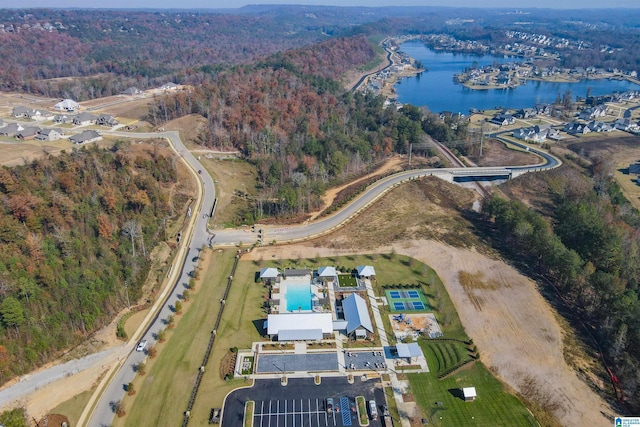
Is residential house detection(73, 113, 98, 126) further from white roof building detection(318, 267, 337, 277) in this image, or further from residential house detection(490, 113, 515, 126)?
residential house detection(490, 113, 515, 126)

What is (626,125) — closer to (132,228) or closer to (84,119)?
(132,228)

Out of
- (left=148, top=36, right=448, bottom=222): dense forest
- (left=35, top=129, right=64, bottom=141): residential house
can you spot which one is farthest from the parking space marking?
(left=35, top=129, right=64, bottom=141): residential house

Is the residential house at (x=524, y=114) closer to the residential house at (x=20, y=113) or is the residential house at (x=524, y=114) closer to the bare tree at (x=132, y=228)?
the bare tree at (x=132, y=228)

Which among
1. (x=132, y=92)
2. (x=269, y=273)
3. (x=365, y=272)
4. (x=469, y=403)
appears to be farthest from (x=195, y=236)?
(x=132, y=92)

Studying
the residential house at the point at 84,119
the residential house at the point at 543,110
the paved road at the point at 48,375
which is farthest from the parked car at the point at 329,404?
the residential house at the point at 543,110

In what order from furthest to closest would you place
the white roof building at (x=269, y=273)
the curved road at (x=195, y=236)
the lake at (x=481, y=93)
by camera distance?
1. the lake at (x=481, y=93)
2. the white roof building at (x=269, y=273)
3. the curved road at (x=195, y=236)

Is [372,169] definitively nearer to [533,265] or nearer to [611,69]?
[533,265]

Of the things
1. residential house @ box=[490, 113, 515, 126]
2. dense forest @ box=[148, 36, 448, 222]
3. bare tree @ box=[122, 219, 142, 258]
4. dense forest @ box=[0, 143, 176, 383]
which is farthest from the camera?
residential house @ box=[490, 113, 515, 126]
